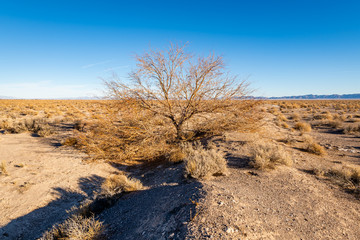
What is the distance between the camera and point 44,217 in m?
4.18

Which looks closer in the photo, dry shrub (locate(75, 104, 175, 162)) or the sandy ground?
the sandy ground

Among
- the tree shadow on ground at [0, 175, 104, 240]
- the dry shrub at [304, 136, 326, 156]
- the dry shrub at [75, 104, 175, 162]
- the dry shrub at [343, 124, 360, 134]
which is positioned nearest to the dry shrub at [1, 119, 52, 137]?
the dry shrub at [75, 104, 175, 162]

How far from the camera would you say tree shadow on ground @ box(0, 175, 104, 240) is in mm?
3646

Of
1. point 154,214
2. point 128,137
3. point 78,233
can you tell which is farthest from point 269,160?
point 128,137

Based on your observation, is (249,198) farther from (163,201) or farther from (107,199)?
(107,199)

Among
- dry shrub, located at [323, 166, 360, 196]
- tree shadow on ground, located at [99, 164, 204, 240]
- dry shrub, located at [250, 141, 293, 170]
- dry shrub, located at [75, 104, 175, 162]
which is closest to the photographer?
tree shadow on ground, located at [99, 164, 204, 240]

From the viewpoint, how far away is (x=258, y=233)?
238 cm

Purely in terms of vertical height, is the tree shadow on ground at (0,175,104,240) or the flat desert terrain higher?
the flat desert terrain

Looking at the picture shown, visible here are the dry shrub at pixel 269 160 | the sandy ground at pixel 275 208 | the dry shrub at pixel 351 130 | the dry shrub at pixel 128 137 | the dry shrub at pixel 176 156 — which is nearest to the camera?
the sandy ground at pixel 275 208

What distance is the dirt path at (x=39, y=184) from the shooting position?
398 cm

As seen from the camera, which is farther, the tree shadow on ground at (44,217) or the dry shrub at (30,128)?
the dry shrub at (30,128)

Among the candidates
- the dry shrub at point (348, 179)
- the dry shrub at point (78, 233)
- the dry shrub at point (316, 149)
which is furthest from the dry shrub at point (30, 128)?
the dry shrub at point (316, 149)

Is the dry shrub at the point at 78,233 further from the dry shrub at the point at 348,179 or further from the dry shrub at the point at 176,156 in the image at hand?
the dry shrub at the point at 348,179

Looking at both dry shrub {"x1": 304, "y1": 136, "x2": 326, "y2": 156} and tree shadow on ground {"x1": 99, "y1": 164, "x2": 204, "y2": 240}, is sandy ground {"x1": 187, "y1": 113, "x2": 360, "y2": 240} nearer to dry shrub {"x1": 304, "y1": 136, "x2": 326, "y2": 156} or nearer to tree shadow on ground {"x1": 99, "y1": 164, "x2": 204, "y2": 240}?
tree shadow on ground {"x1": 99, "y1": 164, "x2": 204, "y2": 240}
